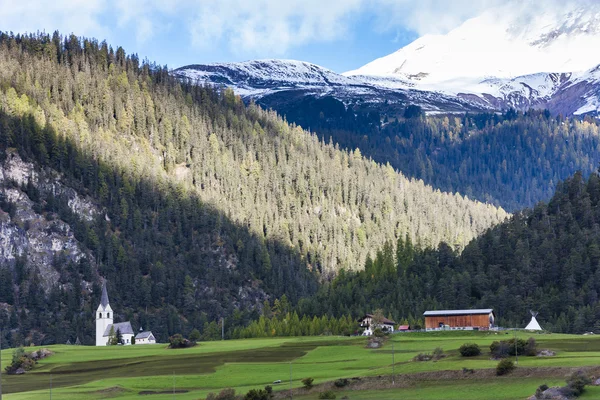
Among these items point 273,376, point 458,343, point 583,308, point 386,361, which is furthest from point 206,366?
point 583,308

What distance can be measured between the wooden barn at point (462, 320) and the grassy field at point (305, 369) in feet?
44.6

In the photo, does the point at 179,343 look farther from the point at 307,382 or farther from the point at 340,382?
the point at 340,382

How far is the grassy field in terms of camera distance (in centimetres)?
11256

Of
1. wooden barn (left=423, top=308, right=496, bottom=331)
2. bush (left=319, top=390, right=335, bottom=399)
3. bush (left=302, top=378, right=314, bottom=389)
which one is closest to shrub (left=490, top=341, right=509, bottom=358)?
bush (left=302, top=378, right=314, bottom=389)

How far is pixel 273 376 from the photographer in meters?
133

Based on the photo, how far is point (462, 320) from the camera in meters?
182

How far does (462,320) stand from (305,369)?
50.7 m

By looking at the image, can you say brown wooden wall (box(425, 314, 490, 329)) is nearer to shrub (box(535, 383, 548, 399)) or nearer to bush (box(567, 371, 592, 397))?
bush (box(567, 371, 592, 397))

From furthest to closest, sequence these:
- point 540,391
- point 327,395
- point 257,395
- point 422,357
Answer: point 422,357 < point 327,395 < point 257,395 < point 540,391

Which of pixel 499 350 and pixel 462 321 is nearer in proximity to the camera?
pixel 499 350

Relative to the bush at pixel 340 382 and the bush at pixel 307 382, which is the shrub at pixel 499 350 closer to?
the bush at pixel 340 382

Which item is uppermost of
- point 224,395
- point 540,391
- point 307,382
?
point 307,382

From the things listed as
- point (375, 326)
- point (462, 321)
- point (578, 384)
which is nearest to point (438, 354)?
point (578, 384)

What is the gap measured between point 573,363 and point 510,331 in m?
52.8
